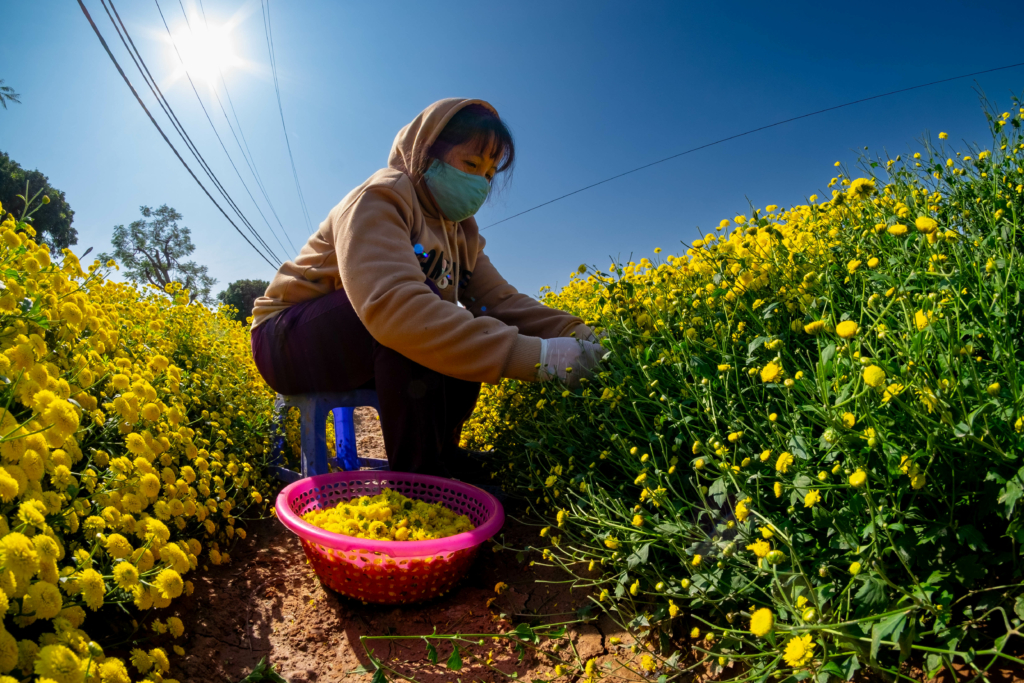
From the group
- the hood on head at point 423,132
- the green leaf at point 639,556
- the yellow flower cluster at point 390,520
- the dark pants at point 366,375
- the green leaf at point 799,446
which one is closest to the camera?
the green leaf at point 799,446

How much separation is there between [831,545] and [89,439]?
1759 millimetres

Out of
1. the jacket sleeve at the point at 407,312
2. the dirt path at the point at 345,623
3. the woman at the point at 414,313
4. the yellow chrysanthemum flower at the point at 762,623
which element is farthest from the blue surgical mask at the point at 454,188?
the yellow chrysanthemum flower at the point at 762,623

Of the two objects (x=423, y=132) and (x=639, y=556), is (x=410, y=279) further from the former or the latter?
(x=639, y=556)

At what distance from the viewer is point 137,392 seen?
4.87ft

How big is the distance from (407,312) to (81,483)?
0.96 meters

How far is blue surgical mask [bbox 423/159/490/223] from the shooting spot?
2236mm

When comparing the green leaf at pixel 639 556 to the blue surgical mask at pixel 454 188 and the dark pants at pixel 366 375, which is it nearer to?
the dark pants at pixel 366 375

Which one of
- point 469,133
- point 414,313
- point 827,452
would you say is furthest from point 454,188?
point 827,452

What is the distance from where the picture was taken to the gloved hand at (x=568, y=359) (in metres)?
1.85

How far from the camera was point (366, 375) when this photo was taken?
220 cm

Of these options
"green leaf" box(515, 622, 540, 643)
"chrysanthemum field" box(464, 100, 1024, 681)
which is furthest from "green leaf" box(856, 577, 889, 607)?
"green leaf" box(515, 622, 540, 643)

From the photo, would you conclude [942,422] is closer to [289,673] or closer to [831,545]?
[831,545]

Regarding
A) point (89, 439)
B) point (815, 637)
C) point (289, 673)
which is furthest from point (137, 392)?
point (815, 637)

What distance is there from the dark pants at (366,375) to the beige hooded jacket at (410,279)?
108mm
